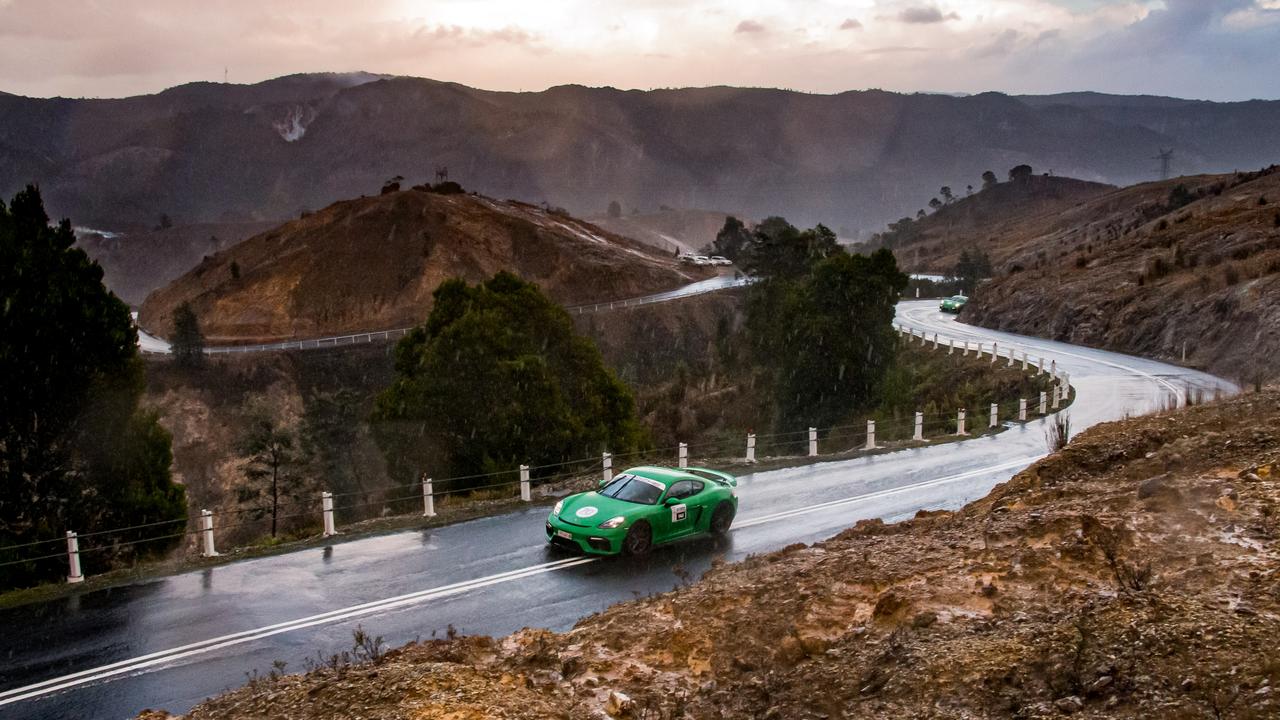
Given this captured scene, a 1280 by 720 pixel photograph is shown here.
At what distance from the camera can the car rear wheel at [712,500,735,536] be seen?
14750 mm

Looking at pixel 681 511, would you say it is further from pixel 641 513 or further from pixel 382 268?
pixel 382 268

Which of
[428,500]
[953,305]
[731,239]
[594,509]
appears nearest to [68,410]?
[428,500]

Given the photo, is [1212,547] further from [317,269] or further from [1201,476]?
[317,269]

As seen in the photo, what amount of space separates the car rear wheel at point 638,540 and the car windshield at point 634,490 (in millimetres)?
459

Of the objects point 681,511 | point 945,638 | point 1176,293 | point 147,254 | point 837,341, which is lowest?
point 681,511

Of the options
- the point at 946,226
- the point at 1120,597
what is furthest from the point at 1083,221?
the point at 1120,597

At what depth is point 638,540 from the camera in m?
13.5

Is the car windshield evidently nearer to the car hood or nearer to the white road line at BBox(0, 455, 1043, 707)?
the car hood

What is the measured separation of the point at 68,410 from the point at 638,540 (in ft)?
47.3

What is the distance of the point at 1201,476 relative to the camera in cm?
982

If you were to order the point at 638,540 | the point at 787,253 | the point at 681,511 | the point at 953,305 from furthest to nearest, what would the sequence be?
the point at 953,305 < the point at 787,253 < the point at 681,511 < the point at 638,540

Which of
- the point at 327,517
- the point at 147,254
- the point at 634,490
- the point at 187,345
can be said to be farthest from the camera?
the point at 147,254

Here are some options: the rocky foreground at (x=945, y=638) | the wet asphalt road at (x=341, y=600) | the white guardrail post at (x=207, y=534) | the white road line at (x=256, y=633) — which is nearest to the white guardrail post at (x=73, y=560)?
the wet asphalt road at (x=341, y=600)

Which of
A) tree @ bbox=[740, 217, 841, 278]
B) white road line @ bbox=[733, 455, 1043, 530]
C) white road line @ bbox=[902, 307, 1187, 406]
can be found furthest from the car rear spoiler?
tree @ bbox=[740, 217, 841, 278]
